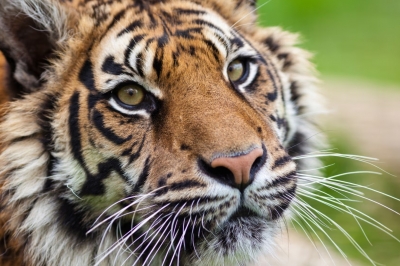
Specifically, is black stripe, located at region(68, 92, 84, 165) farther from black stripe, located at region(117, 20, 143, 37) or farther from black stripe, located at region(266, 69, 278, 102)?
black stripe, located at region(266, 69, 278, 102)

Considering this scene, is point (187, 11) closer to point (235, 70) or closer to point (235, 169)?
point (235, 70)

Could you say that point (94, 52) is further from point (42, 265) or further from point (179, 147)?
point (42, 265)

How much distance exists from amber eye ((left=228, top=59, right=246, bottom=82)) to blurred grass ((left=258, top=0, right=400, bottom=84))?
12.8ft

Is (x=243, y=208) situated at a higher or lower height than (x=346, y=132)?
lower

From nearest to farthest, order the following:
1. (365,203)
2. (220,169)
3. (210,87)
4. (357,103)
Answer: (220,169)
(210,87)
(365,203)
(357,103)

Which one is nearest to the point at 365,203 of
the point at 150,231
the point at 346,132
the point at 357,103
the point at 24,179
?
the point at 346,132

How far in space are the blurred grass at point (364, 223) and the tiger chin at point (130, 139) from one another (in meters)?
1.26

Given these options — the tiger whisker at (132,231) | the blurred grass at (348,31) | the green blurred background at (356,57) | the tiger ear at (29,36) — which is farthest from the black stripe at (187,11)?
the blurred grass at (348,31)

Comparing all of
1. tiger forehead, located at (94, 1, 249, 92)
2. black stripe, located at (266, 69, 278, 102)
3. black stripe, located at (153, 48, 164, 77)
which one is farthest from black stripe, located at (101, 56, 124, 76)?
black stripe, located at (266, 69, 278, 102)

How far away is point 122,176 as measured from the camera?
202cm

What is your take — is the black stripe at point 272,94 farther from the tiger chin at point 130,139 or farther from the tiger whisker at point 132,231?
the tiger whisker at point 132,231

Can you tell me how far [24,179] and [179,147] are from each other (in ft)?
1.64

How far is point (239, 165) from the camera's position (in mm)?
1798

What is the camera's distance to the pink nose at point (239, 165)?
1796 millimetres
